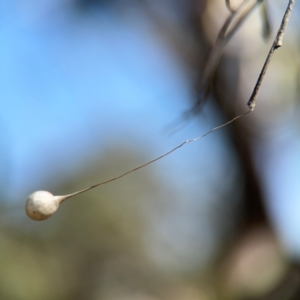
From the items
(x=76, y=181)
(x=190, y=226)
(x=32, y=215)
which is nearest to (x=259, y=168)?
(x=190, y=226)

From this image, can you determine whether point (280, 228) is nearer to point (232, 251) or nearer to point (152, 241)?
point (232, 251)

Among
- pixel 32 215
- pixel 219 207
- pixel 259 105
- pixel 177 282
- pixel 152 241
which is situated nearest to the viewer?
pixel 32 215

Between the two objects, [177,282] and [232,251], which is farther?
[177,282]

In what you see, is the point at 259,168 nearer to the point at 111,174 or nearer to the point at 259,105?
the point at 259,105

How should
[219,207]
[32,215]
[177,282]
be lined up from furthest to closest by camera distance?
1. [177,282]
2. [219,207]
3. [32,215]

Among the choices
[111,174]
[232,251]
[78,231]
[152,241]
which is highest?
[111,174]

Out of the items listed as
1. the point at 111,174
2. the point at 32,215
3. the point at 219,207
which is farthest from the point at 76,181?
the point at 32,215

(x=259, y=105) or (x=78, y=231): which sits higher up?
(x=78, y=231)

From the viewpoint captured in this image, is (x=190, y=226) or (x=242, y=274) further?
(x=190, y=226)

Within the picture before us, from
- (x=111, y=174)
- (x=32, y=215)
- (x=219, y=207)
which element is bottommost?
(x=32, y=215)
